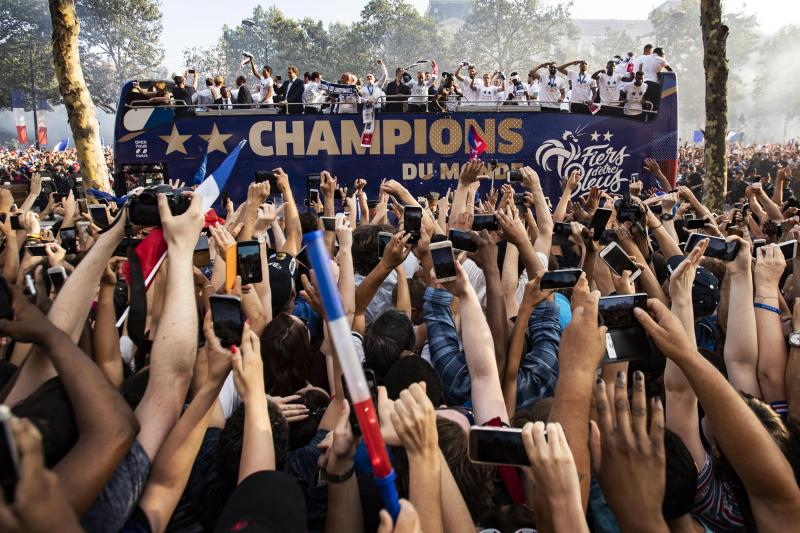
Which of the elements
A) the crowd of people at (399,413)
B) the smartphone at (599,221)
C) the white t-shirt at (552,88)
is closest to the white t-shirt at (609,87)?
the white t-shirt at (552,88)

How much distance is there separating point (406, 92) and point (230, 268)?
1223cm

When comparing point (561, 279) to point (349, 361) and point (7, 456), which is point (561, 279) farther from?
point (7, 456)

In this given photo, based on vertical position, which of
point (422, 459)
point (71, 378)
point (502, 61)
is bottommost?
point (422, 459)

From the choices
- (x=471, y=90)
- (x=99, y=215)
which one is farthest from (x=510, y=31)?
(x=99, y=215)

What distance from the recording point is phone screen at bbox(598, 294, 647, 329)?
2008 mm

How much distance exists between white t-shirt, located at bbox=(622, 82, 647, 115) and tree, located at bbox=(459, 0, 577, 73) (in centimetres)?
6008

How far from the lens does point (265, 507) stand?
146cm

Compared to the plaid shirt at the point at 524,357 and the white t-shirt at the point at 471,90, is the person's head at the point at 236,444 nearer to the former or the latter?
the plaid shirt at the point at 524,357

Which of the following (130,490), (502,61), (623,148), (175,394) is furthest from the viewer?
(502,61)

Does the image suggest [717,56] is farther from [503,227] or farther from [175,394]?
[175,394]

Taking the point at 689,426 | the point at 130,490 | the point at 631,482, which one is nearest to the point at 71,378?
the point at 130,490

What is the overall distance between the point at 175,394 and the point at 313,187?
182 inches

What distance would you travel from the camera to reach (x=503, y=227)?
346 centimetres

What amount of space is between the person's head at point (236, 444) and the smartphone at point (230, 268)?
0.58m
